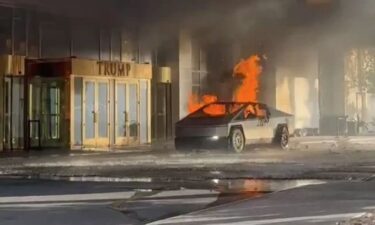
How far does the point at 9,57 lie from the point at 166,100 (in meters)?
7.33

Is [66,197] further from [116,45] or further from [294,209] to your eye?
[116,45]

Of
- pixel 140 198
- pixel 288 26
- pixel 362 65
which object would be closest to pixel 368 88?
pixel 362 65

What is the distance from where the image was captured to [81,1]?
870 inches

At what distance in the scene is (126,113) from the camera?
81.5 feet

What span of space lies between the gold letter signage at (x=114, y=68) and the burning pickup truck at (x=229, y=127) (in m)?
4.41

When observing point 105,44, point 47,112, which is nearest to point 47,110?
point 47,112

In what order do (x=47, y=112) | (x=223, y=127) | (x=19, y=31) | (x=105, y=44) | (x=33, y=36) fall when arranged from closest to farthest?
(x=223, y=127)
(x=19, y=31)
(x=33, y=36)
(x=47, y=112)
(x=105, y=44)

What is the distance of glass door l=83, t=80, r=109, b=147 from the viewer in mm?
23062

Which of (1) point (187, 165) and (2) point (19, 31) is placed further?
(2) point (19, 31)

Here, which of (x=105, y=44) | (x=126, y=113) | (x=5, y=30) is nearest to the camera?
(x=5, y=30)

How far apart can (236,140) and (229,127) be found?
16.6 inches

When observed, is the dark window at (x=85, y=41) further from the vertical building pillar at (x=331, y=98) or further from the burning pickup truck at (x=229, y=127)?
the vertical building pillar at (x=331, y=98)

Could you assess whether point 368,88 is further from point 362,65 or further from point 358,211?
point 358,211

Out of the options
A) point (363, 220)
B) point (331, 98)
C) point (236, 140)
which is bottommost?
point (363, 220)
